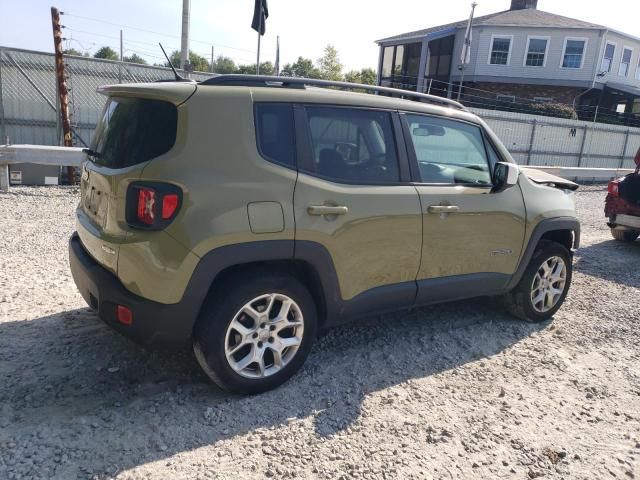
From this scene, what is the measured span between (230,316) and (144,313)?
1.54 feet

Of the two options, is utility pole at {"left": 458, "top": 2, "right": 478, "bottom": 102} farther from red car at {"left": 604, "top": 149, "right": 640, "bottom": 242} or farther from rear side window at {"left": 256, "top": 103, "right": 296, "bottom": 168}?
rear side window at {"left": 256, "top": 103, "right": 296, "bottom": 168}

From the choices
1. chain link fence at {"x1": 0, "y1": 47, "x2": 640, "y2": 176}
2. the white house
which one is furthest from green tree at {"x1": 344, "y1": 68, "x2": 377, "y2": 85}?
chain link fence at {"x1": 0, "y1": 47, "x2": 640, "y2": 176}

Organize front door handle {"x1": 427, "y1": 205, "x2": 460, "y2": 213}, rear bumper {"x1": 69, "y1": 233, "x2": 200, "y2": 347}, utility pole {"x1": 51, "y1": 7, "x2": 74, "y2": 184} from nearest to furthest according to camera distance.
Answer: rear bumper {"x1": 69, "y1": 233, "x2": 200, "y2": 347} → front door handle {"x1": 427, "y1": 205, "x2": 460, "y2": 213} → utility pole {"x1": 51, "y1": 7, "x2": 74, "y2": 184}

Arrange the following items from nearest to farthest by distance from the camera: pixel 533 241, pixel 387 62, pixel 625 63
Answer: pixel 533 241 < pixel 625 63 < pixel 387 62

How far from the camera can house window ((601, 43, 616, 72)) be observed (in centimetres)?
3127

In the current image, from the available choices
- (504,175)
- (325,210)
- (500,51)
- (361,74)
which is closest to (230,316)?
(325,210)

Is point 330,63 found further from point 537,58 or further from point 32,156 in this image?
point 32,156

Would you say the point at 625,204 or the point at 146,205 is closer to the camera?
the point at 146,205

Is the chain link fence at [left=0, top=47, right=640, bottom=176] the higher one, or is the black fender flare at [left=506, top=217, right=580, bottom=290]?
the chain link fence at [left=0, top=47, right=640, bottom=176]

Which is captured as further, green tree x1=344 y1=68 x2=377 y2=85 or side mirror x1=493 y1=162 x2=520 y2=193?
green tree x1=344 y1=68 x2=377 y2=85

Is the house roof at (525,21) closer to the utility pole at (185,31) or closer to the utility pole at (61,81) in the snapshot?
the utility pole at (185,31)

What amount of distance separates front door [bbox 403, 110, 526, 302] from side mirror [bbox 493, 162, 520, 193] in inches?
2.2

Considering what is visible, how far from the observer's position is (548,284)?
187 inches

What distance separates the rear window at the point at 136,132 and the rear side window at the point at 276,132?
1.61ft
